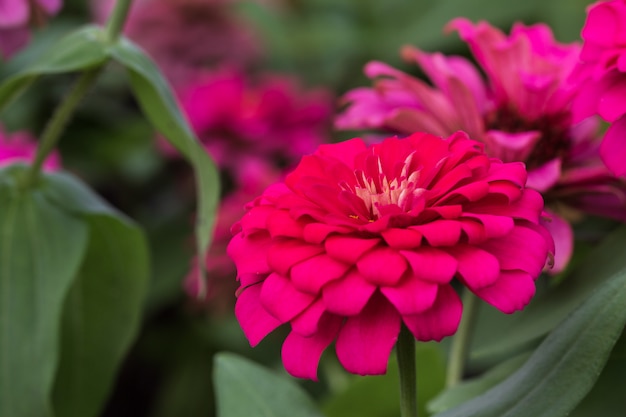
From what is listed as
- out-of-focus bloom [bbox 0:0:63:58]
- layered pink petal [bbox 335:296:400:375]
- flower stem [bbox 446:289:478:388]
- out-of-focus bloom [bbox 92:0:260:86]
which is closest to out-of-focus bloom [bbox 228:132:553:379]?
layered pink petal [bbox 335:296:400:375]

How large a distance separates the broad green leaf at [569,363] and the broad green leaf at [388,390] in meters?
0.11

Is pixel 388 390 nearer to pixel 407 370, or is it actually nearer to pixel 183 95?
pixel 407 370

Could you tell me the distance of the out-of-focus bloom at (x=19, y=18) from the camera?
409mm

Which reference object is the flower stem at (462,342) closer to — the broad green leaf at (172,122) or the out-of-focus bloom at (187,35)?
the broad green leaf at (172,122)

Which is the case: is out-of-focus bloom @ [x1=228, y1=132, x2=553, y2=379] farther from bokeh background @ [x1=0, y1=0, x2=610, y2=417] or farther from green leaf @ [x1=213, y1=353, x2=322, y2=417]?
bokeh background @ [x1=0, y1=0, x2=610, y2=417]

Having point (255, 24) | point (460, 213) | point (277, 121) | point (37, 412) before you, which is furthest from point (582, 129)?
point (255, 24)

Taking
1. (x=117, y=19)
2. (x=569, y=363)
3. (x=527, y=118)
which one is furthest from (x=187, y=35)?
(x=569, y=363)

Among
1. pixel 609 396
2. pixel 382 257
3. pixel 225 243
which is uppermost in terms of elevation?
pixel 382 257

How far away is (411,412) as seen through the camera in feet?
0.85

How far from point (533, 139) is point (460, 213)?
104mm

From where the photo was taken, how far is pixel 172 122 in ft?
1.34

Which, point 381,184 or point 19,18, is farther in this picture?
point 19,18

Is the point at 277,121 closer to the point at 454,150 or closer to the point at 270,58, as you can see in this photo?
the point at 270,58

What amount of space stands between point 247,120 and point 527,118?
1.17 ft
